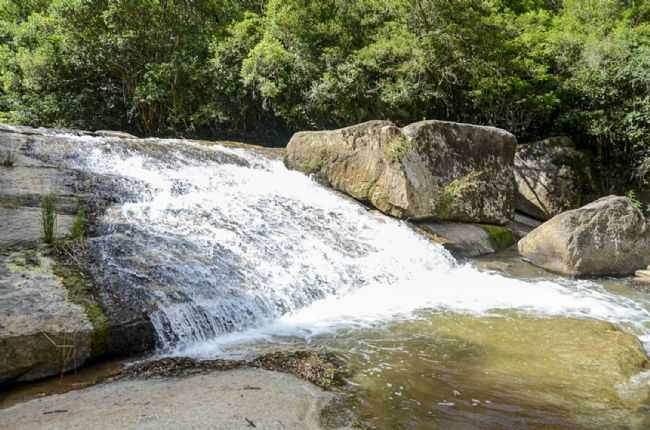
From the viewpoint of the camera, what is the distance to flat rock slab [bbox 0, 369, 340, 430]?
3057mm

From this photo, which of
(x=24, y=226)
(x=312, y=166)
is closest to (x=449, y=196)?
(x=312, y=166)

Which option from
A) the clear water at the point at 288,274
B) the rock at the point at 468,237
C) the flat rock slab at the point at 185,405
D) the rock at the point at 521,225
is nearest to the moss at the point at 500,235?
the rock at the point at 468,237

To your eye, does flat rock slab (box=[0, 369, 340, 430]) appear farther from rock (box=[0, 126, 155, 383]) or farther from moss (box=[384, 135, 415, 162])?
moss (box=[384, 135, 415, 162])

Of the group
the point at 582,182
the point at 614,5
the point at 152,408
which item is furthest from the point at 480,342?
the point at 614,5

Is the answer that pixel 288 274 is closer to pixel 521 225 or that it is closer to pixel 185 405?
pixel 185 405

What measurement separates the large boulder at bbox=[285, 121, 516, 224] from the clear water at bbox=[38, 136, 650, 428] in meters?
0.62

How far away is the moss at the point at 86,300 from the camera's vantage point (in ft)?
14.0

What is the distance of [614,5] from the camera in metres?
16.2

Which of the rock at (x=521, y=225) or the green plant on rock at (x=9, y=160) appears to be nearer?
the green plant on rock at (x=9, y=160)

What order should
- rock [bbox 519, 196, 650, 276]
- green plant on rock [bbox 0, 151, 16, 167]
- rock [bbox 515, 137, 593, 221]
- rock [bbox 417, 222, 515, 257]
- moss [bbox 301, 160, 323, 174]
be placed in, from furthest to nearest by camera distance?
rock [bbox 515, 137, 593, 221] → moss [bbox 301, 160, 323, 174] → rock [bbox 417, 222, 515, 257] → rock [bbox 519, 196, 650, 276] → green plant on rock [bbox 0, 151, 16, 167]

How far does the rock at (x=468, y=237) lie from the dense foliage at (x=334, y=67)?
17.4 ft

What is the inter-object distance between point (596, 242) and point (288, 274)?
5827 mm

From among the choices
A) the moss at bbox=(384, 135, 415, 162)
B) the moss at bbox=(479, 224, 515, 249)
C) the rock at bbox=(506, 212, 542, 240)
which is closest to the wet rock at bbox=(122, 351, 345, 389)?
the moss at bbox=(384, 135, 415, 162)

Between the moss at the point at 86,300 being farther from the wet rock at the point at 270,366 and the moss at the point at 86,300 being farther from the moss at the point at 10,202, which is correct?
the moss at the point at 10,202
